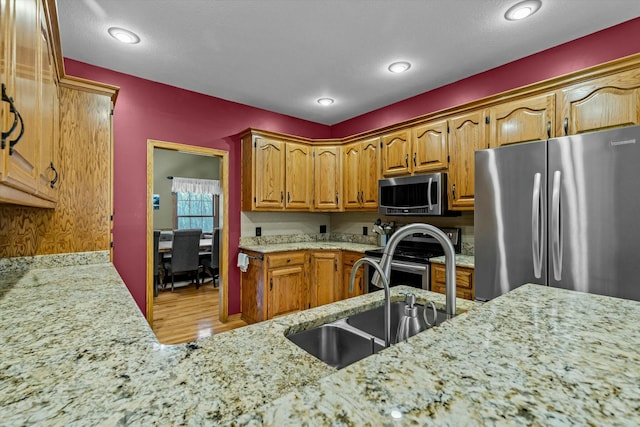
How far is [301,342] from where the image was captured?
1.07 m

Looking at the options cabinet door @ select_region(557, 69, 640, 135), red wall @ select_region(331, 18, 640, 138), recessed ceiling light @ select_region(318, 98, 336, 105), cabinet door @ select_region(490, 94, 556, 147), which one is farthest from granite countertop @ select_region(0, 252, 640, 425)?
recessed ceiling light @ select_region(318, 98, 336, 105)

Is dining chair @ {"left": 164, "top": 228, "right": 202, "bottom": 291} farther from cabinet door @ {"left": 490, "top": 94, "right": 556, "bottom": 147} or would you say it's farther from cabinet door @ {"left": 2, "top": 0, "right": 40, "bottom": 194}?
cabinet door @ {"left": 490, "top": 94, "right": 556, "bottom": 147}

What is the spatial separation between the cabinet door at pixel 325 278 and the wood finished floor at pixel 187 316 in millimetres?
907

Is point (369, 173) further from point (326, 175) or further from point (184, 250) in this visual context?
point (184, 250)

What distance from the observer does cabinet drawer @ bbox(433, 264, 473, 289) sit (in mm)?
2447

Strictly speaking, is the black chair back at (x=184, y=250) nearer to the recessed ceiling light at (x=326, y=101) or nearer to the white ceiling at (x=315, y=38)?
the white ceiling at (x=315, y=38)

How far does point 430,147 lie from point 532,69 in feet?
3.37

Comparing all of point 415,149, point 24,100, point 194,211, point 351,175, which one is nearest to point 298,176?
point 351,175

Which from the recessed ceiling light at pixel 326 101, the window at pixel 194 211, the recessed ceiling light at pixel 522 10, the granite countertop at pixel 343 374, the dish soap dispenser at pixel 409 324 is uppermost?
the recessed ceiling light at pixel 326 101

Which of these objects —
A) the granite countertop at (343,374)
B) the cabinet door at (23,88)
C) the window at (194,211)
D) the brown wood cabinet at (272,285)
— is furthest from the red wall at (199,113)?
the window at (194,211)

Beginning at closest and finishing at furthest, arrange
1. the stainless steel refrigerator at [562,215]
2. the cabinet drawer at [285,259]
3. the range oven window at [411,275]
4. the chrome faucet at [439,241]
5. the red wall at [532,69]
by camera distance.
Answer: the chrome faucet at [439,241] → the stainless steel refrigerator at [562,215] → the red wall at [532,69] → the range oven window at [411,275] → the cabinet drawer at [285,259]

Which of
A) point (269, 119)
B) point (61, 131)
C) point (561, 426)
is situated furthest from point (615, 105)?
point (61, 131)

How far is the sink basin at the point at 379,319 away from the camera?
4.05 ft

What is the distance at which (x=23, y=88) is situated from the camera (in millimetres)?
976
